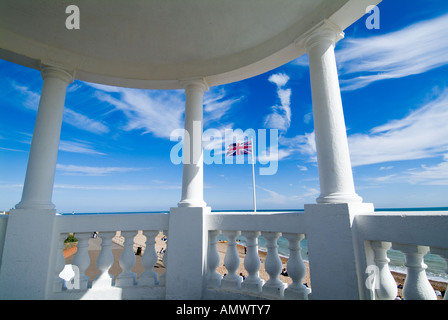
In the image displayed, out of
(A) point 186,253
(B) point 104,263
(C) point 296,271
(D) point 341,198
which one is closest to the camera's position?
(D) point 341,198

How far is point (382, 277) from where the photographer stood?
10.7ft

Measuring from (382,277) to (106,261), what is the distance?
17.3ft

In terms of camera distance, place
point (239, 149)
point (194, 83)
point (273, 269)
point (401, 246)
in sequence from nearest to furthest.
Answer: point (401, 246)
point (273, 269)
point (194, 83)
point (239, 149)

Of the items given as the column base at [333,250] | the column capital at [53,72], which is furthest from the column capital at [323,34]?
the column capital at [53,72]

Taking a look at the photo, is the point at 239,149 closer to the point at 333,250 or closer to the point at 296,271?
the point at 296,271

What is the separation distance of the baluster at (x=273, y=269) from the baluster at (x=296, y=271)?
0.59 ft

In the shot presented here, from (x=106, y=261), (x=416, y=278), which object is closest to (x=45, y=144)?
(x=106, y=261)

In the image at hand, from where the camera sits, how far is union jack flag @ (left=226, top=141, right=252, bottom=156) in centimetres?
1291

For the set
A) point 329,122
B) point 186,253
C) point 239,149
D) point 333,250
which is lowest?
point 186,253

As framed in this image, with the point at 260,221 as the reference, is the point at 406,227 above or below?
below

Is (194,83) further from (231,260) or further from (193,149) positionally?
(231,260)

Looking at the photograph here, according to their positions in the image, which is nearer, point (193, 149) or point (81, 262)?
point (81, 262)
